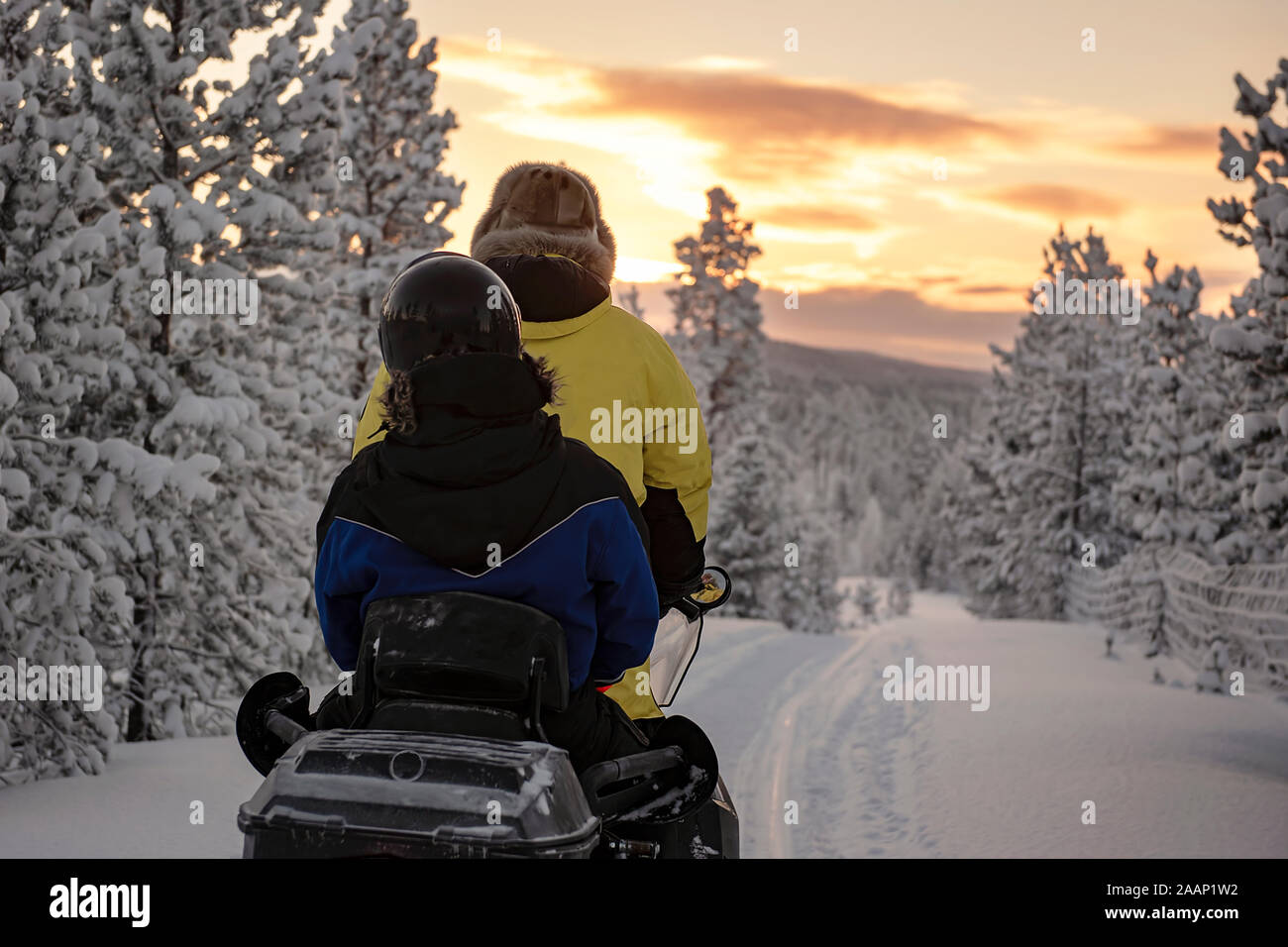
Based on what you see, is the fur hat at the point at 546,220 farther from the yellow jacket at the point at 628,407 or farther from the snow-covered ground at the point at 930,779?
the snow-covered ground at the point at 930,779

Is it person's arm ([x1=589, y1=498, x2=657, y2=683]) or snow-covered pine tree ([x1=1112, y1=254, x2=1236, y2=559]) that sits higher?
person's arm ([x1=589, y1=498, x2=657, y2=683])

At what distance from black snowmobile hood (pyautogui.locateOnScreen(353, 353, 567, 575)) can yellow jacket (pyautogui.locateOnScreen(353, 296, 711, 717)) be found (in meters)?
0.64

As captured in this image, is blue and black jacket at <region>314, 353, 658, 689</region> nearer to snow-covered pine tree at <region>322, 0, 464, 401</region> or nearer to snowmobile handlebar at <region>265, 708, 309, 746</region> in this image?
snowmobile handlebar at <region>265, 708, 309, 746</region>

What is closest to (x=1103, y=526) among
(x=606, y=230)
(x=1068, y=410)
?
(x=1068, y=410)

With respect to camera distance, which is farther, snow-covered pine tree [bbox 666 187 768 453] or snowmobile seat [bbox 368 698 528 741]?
snow-covered pine tree [bbox 666 187 768 453]

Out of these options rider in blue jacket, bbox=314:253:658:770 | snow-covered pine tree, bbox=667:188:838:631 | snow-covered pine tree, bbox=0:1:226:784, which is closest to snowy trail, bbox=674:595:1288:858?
rider in blue jacket, bbox=314:253:658:770

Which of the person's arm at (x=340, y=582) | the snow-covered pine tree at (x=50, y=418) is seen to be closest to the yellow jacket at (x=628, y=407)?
the person's arm at (x=340, y=582)

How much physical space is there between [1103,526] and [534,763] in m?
42.2

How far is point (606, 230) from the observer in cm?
383

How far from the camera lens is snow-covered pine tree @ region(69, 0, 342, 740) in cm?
1279

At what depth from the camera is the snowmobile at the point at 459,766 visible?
7.29 ft

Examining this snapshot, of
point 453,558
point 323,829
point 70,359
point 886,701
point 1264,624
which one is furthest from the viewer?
point 886,701
